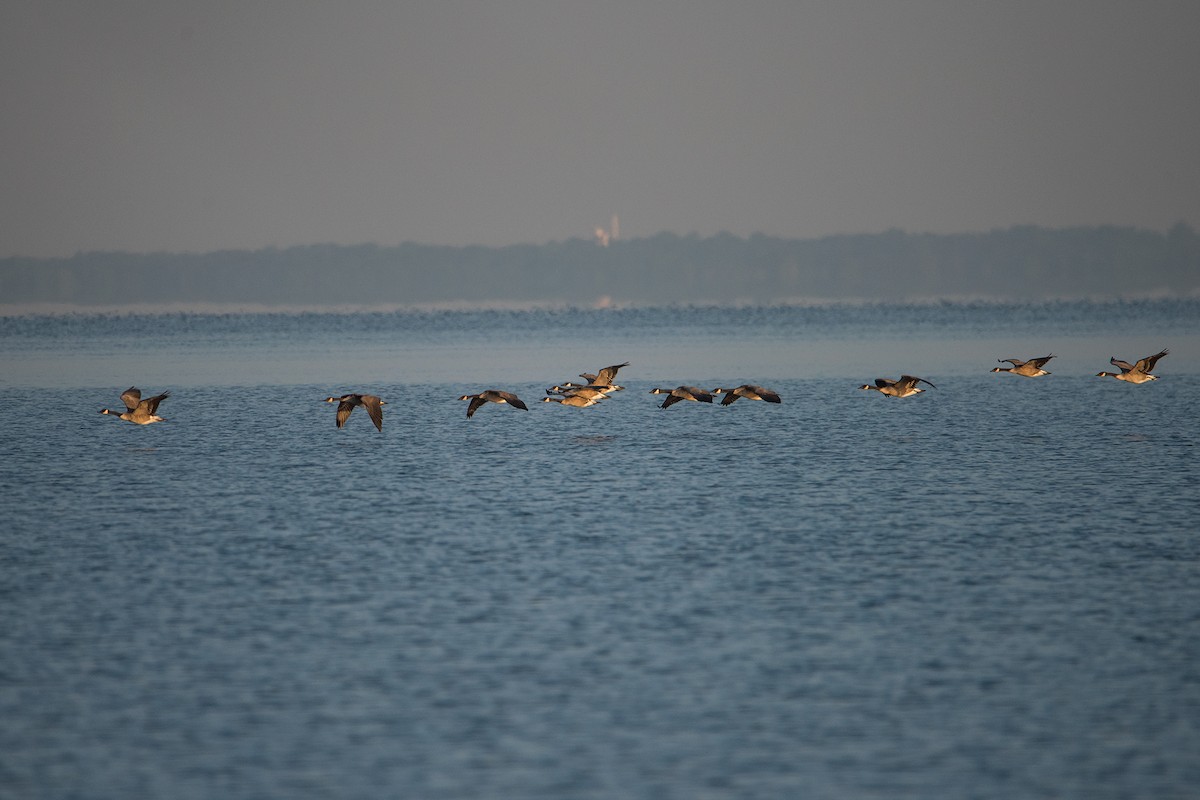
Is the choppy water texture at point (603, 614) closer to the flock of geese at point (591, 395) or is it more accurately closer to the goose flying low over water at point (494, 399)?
the flock of geese at point (591, 395)

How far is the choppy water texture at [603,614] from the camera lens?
13.4 m

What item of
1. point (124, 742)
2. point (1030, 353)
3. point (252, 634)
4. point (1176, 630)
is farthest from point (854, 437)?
point (1030, 353)

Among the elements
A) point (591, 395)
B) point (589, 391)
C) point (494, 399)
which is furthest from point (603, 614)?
point (591, 395)

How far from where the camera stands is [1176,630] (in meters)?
17.8

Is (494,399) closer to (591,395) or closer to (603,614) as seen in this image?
(591,395)

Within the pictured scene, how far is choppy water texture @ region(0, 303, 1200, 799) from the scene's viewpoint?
13.4m

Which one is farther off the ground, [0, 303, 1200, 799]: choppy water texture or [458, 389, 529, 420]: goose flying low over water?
[458, 389, 529, 420]: goose flying low over water

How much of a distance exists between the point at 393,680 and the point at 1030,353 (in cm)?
7618

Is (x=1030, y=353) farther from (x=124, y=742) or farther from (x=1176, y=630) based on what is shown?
(x=124, y=742)

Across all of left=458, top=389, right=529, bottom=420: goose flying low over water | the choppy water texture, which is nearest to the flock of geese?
left=458, top=389, right=529, bottom=420: goose flying low over water

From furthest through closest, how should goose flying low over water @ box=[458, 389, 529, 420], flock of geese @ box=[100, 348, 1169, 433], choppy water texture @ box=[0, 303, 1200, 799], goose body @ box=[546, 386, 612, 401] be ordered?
goose body @ box=[546, 386, 612, 401]
flock of geese @ box=[100, 348, 1169, 433]
goose flying low over water @ box=[458, 389, 529, 420]
choppy water texture @ box=[0, 303, 1200, 799]

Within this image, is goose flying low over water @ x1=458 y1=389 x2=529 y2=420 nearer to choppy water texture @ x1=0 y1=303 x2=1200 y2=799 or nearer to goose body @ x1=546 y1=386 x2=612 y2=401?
choppy water texture @ x1=0 y1=303 x2=1200 y2=799

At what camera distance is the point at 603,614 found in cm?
1888

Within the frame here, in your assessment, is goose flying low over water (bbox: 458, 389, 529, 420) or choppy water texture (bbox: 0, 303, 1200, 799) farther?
goose flying low over water (bbox: 458, 389, 529, 420)
